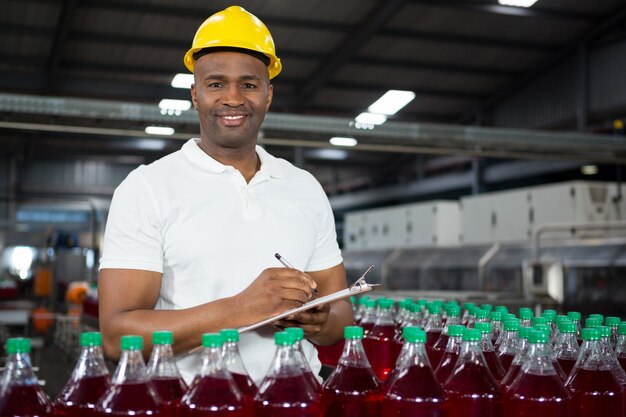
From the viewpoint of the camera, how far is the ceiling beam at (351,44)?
862 cm

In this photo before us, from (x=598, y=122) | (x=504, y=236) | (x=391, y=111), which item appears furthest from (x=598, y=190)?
(x=391, y=111)

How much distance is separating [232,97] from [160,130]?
3917 millimetres

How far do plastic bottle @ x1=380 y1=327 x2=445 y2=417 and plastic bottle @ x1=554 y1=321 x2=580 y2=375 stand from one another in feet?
1.42

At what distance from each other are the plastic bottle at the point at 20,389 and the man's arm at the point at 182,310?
0.35m

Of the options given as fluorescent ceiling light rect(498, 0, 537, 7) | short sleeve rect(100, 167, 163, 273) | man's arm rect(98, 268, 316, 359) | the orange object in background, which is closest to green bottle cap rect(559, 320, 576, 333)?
man's arm rect(98, 268, 316, 359)

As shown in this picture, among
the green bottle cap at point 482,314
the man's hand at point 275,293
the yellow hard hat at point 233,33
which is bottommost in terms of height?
the green bottle cap at point 482,314

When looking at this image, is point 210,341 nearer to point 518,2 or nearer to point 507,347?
point 507,347

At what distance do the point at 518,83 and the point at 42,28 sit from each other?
6969 mm

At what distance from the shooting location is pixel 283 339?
1.05m

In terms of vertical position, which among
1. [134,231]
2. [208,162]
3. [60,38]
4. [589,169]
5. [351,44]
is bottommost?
[134,231]

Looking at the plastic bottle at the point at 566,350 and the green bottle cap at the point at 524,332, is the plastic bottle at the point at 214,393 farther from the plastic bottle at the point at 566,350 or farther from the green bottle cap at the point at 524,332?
the plastic bottle at the point at 566,350

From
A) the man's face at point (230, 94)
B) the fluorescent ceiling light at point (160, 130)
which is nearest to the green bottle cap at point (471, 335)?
the man's face at point (230, 94)

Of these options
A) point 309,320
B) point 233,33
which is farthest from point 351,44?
point 309,320

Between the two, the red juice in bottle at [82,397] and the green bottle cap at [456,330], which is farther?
the green bottle cap at [456,330]
